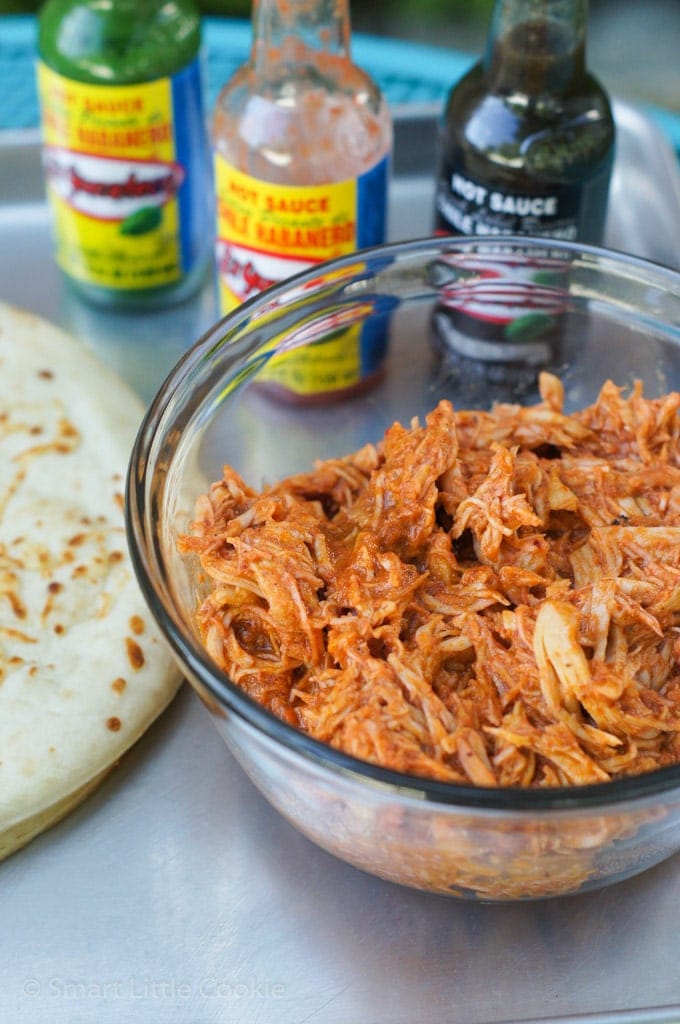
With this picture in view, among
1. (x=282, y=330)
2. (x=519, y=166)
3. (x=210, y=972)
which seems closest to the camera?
(x=210, y=972)

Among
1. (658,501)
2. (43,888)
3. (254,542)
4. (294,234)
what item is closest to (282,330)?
(294,234)

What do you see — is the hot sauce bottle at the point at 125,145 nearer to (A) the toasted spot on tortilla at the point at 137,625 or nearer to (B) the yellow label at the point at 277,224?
(B) the yellow label at the point at 277,224

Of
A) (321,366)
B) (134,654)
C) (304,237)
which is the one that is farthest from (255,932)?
(304,237)

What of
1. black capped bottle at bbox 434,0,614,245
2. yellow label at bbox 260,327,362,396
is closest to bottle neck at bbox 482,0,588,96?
black capped bottle at bbox 434,0,614,245

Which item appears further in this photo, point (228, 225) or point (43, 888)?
point (228, 225)

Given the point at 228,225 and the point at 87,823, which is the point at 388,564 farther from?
the point at 228,225

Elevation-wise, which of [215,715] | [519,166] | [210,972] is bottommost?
[210,972]

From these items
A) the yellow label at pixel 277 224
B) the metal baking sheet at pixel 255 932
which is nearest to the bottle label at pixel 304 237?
the yellow label at pixel 277 224

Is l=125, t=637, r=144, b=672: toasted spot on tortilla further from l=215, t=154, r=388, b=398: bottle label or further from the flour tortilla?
l=215, t=154, r=388, b=398: bottle label
